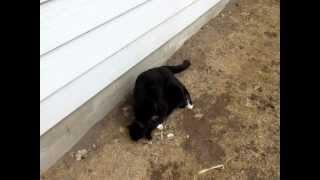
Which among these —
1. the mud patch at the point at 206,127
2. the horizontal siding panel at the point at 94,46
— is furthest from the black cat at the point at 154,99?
the horizontal siding panel at the point at 94,46

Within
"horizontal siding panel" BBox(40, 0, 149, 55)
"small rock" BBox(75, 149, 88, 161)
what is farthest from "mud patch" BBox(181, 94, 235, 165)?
"horizontal siding panel" BBox(40, 0, 149, 55)

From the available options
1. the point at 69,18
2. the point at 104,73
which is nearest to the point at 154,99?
the point at 104,73

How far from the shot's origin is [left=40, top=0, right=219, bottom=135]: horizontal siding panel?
2.55m

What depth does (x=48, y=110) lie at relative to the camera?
2.52 metres

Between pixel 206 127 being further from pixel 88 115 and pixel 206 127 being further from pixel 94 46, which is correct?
pixel 94 46

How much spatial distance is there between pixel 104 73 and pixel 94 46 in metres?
0.27

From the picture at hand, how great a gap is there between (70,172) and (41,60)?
32.7 inches

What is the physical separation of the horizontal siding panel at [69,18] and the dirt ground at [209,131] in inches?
32.9

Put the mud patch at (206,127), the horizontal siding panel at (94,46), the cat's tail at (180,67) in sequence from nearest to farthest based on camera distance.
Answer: the horizontal siding panel at (94,46) < the mud patch at (206,127) < the cat's tail at (180,67)

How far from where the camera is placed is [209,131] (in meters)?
3.12

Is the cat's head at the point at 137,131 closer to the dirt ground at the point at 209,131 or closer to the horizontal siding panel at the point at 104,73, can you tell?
the dirt ground at the point at 209,131

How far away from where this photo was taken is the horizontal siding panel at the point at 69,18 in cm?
221

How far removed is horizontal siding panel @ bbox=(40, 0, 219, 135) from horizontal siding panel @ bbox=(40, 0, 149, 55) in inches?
12.8

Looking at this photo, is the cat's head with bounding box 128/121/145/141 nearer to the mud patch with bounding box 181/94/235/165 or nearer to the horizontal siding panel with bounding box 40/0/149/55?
the mud patch with bounding box 181/94/235/165
